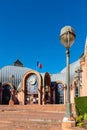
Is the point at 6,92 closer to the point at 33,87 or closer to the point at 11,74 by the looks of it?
the point at 11,74

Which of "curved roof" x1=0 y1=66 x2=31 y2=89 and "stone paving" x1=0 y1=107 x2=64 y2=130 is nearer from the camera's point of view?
"stone paving" x1=0 y1=107 x2=64 y2=130

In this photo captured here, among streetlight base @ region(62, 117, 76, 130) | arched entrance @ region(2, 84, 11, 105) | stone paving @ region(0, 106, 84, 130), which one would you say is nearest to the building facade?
arched entrance @ region(2, 84, 11, 105)

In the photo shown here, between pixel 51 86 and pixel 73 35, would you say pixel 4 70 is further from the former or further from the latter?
pixel 73 35

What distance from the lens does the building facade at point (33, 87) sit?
6694cm

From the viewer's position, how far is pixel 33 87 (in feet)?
220

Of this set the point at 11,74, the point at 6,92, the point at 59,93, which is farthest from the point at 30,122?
the point at 11,74

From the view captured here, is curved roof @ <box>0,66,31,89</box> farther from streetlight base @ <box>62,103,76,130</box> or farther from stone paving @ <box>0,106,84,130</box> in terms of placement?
streetlight base @ <box>62,103,76,130</box>

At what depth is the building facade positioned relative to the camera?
220 ft

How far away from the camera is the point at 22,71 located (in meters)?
78.6

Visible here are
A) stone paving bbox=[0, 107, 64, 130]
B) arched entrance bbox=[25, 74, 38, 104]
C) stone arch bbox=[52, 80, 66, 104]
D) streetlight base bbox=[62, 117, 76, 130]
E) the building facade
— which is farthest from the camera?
stone arch bbox=[52, 80, 66, 104]

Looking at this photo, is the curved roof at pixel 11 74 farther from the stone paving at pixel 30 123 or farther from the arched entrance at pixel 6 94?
the stone paving at pixel 30 123

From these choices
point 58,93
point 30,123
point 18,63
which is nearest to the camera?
point 30,123

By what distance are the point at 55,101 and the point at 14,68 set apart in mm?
14884

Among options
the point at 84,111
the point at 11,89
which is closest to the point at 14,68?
the point at 11,89
